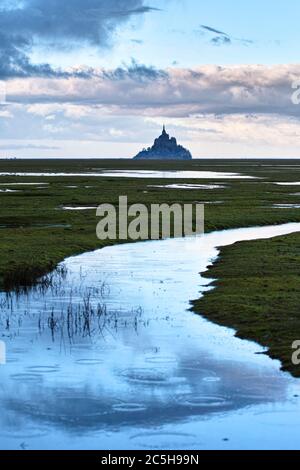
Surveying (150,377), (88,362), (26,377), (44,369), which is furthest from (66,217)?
(150,377)

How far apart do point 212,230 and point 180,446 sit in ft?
127

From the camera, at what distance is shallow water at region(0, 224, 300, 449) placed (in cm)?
1461

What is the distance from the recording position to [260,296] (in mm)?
27422

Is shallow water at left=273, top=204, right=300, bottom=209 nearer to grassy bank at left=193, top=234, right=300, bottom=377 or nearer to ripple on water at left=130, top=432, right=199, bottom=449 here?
grassy bank at left=193, top=234, right=300, bottom=377

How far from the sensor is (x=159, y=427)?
1491cm

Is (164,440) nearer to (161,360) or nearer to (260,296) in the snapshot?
(161,360)

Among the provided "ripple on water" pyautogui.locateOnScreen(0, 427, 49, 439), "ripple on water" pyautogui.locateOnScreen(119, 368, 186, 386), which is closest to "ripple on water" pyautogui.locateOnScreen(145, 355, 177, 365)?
"ripple on water" pyautogui.locateOnScreen(119, 368, 186, 386)

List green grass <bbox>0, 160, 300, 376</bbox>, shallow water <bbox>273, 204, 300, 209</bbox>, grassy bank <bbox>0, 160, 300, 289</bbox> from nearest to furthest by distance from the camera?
green grass <bbox>0, 160, 300, 376</bbox>
grassy bank <bbox>0, 160, 300, 289</bbox>
shallow water <bbox>273, 204, 300, 209</bbox>

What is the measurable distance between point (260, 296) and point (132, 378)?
10515 millimetres

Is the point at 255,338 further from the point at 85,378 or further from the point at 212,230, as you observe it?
the point at 212,230

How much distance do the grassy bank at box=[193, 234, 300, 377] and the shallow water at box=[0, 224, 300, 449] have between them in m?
0.62

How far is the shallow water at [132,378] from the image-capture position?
14.6 meters

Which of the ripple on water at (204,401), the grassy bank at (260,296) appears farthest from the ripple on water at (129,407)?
the grassy bank at (260,296)

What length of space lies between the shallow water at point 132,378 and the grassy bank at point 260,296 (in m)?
0.62
